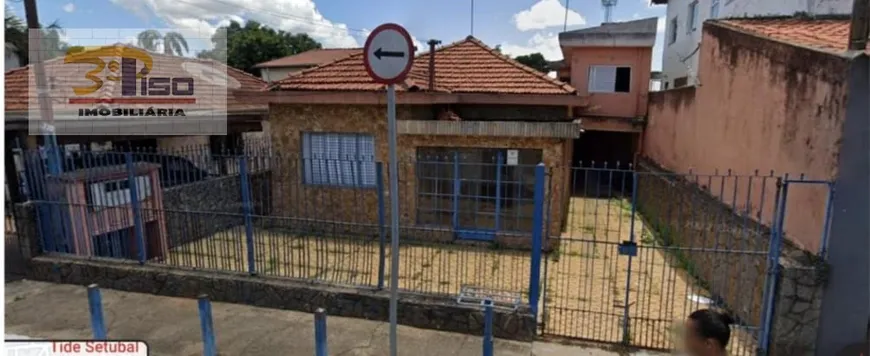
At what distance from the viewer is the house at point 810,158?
4148mm

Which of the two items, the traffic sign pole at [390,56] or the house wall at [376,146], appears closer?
the traffic sign pole at [390,56]

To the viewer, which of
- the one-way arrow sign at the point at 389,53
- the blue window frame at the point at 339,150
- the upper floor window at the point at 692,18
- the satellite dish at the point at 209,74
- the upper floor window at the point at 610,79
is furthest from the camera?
the upper floor window at the point at 692,18

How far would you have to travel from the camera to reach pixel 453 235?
7070 mm

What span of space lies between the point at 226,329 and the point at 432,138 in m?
5.09

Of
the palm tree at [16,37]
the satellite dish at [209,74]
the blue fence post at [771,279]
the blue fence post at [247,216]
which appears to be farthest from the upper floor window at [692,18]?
the palm tree at [16,37]

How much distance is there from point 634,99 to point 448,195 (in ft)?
33.1

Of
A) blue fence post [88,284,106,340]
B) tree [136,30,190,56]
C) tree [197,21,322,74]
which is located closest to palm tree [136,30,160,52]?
tree [136,30,190,56]

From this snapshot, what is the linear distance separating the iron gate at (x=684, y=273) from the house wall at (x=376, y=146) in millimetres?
1837

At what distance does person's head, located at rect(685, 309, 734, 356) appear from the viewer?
82.3 inches

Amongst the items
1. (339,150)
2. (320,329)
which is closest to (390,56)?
(320,329)

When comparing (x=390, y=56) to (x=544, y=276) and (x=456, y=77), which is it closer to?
(x=544, y=276)

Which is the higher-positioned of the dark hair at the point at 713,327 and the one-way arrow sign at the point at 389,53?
the one-way arrow sign at the point at 389,53

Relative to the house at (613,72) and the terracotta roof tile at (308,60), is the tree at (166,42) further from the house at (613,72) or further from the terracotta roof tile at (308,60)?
the terracotta roof tile at (308,60)

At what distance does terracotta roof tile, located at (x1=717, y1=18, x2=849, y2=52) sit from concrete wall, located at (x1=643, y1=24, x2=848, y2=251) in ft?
0.59
